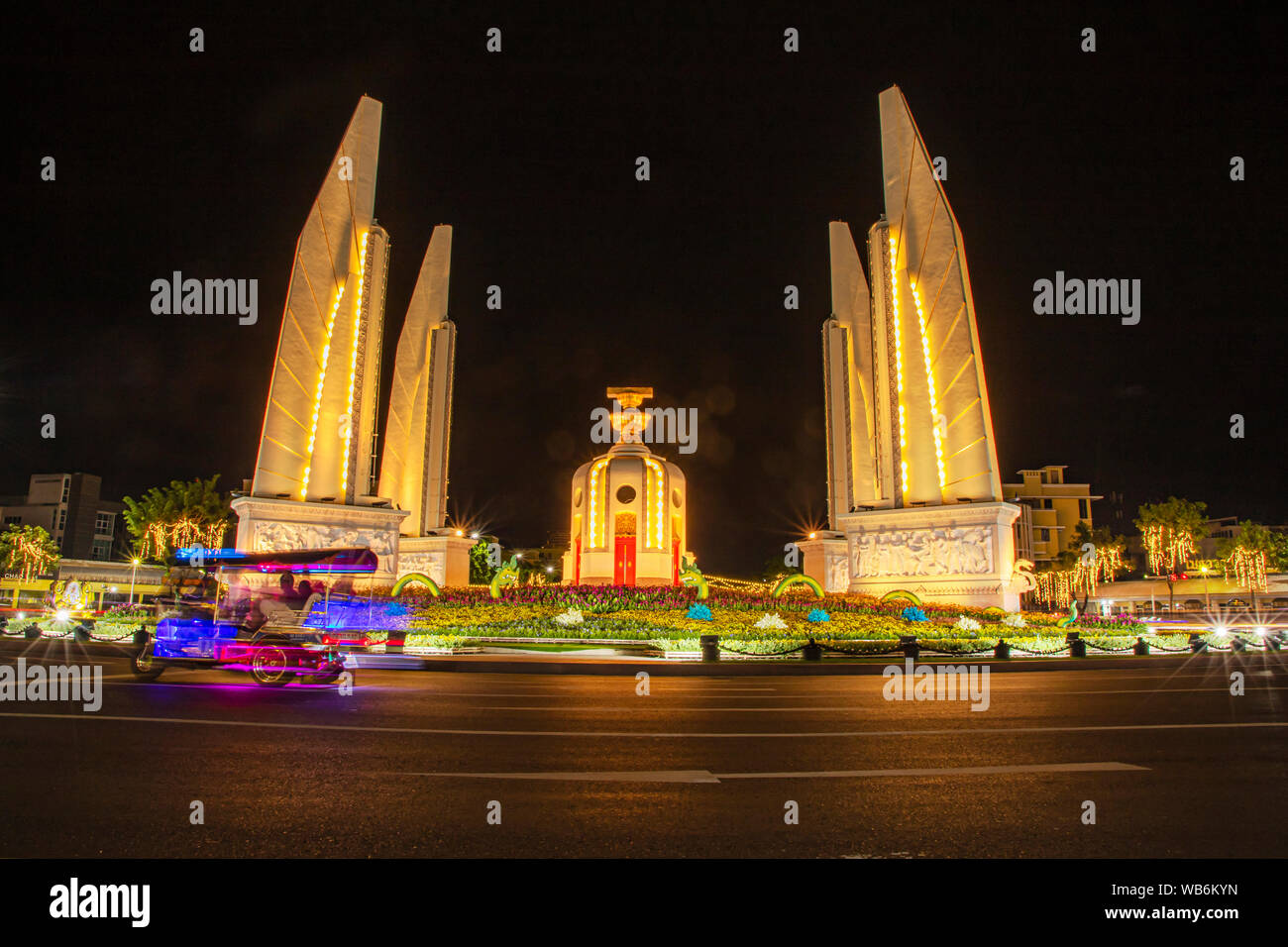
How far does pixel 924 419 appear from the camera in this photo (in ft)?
92.5

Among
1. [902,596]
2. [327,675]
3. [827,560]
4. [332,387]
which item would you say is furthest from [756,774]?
[827,560]

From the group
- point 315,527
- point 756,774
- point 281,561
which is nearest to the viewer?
point 756,774

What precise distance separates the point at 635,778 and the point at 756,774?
89 cm

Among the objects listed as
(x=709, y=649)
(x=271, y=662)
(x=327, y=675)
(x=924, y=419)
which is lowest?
(x=709, y=649)

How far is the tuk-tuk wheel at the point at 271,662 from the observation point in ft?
39.8

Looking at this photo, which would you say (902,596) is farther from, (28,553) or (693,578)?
(28,553)

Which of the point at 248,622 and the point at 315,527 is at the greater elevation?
the point at 315,527

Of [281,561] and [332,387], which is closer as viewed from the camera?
[281,561]

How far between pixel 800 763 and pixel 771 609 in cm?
1733

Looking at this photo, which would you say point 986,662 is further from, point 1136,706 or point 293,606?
point 293,606

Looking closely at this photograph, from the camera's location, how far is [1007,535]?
25.7 m

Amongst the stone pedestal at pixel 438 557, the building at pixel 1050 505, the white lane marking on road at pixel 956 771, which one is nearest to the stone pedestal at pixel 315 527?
the stone pedestal at pixel 438 557

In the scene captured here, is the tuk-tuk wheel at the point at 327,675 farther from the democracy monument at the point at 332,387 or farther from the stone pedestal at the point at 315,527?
the democracy monument at the point at 332,387
